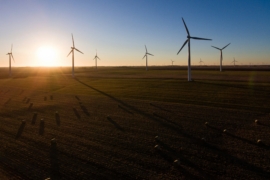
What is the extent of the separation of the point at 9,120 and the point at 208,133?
2241cm

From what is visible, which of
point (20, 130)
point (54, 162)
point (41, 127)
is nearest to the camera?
point (54, 162)

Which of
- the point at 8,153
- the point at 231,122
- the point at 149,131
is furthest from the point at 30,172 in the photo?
the point at 231,122

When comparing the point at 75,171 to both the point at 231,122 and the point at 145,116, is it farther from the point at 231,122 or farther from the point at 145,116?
the point at 231,122

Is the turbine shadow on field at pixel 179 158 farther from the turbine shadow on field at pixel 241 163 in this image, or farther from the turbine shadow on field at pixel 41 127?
the turbine shadow on field at pixel 41 127

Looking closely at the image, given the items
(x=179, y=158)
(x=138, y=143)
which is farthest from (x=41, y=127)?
(x=179, y=158)

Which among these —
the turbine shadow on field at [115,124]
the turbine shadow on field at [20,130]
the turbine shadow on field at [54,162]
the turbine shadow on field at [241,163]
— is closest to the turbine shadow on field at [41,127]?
the turbine shadow on field at [20,130]

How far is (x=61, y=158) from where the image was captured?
15086mm

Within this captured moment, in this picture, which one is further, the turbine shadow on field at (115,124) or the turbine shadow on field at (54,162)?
the turbine shadow on field at (115,124)

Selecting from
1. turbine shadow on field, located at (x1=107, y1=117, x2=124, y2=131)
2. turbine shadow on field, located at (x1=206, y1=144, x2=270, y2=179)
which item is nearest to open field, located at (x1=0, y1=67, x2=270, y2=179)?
turbine shadow on field, located at (x1=206, y1=144, x2=270, y2=179)

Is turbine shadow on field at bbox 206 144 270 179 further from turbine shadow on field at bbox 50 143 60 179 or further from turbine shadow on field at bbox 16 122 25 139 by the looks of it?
turbine shadow on field at bbox 16 122 25 139

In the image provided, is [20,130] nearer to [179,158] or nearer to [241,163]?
[179,158]

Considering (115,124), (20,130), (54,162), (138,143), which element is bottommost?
(54,162)

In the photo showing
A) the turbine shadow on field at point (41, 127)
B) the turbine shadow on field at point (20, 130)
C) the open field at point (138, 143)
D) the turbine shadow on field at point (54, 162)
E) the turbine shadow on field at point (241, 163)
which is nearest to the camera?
the turbine shadow on field at point (241, 163)

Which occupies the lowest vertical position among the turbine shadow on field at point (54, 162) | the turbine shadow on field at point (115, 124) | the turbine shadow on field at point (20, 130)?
the turbine shadow on field at point (54, 162)
